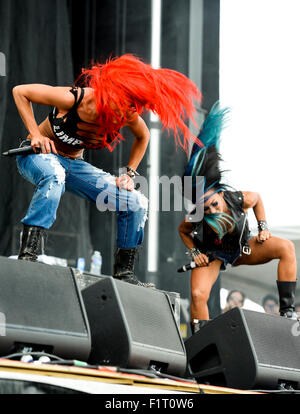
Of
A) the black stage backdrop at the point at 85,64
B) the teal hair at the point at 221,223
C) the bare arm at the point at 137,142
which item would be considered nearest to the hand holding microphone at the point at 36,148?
the bare arm at the point at 137,142

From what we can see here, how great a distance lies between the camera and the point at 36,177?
244cm

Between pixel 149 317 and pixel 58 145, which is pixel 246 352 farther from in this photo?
→ pixel 58 145

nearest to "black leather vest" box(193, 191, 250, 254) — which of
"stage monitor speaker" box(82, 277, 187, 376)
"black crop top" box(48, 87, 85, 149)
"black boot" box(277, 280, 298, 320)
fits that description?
"black boot" box(277, 280, 298, 320)

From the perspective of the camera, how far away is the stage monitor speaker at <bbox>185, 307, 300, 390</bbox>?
223 cm

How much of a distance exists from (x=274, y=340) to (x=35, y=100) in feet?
4.46

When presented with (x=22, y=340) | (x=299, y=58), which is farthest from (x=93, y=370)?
(x=299, y=58)

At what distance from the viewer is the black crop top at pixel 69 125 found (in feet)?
8.39

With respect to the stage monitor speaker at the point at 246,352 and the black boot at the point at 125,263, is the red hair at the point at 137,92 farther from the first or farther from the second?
the stage monitor speaker at the point at 246,352

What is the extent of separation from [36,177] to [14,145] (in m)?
2.20

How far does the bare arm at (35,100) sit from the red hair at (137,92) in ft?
0.56

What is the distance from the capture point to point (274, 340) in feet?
7.79

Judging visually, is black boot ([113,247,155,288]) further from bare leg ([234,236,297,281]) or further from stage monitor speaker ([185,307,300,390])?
bare leg ([234,236,297,281])

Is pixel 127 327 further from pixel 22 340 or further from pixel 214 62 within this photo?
pixel 214 62

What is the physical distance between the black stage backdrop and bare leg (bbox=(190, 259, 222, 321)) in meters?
1.40
